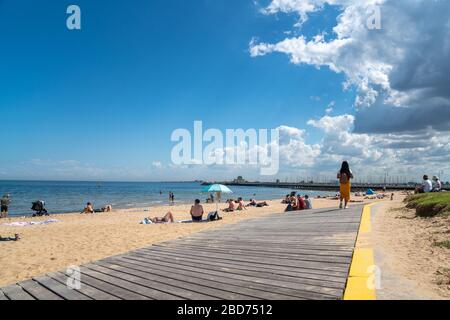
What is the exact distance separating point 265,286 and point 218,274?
90cm

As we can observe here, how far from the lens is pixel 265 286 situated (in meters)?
3.74

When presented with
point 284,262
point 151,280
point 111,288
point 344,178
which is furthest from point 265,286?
point 344,178

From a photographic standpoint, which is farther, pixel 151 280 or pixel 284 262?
pixel 284 262

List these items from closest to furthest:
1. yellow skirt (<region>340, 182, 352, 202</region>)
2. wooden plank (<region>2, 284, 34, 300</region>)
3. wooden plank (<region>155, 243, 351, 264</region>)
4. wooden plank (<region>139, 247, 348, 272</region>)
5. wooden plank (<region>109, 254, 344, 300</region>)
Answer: wooden plank (<region>109, 254, 344, 300</region>), wooden plank (<region>2, 284, 34, 300</region>), wooden plank (<region>139, 247, 348, 272</region>), wooden plank (<region>155, 243, 351, 264</region>), yellow skirt (<region>340, 182, 352, 202</region>)

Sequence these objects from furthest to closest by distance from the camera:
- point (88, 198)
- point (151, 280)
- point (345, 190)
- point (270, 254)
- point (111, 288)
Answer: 1. point (88, 198)
2. point (345, 190)
3. point (270, 254)
4. point (151, 280)
5. point (111, 288)

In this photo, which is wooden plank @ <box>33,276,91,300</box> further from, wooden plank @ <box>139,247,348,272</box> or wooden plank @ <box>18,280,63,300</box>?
wooden plank @ <box>139,247,348,272</box>

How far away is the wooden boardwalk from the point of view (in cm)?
365

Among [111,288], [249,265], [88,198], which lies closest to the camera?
[111,288]

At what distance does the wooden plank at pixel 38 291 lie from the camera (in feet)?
13.1

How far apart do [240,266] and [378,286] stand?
1.95m

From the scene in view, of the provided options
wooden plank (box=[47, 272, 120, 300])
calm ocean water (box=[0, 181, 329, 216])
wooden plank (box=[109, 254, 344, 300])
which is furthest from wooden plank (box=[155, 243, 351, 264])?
calm ocean water (box=[0, 181, 329, 216])

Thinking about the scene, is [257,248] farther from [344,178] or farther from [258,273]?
[344,178]
